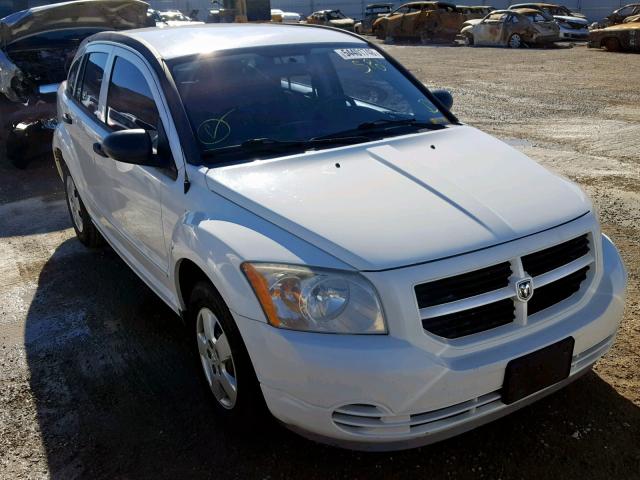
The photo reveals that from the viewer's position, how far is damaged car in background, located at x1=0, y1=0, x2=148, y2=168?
8.36 m

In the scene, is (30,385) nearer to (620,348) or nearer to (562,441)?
(562,441)

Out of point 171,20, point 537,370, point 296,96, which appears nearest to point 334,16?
point 171,20

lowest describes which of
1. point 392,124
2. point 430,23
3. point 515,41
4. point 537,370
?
point 515,41

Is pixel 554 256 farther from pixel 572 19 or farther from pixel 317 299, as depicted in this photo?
pixel 572 19

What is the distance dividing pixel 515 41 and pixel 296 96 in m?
22.8

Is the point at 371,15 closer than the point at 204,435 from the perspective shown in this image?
No

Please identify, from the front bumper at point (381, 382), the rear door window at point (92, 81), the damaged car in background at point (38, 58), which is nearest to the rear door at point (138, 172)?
the rear door window at point (92, 81)

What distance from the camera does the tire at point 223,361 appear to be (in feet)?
8.62

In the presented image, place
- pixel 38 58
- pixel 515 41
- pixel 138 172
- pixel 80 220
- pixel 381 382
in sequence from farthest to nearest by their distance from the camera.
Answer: pixel 515 41
pixel 38 58
pixel 80 220
pixel 138 172
pixel 381 382

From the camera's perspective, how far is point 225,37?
378cm

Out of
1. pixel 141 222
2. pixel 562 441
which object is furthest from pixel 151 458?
pixel 562 441

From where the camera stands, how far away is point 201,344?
10.1 feet

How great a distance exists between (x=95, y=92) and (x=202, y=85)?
1459mm

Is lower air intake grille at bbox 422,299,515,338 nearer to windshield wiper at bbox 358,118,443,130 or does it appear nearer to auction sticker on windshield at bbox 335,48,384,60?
windshield wiper at bbox 358,118,443,130
